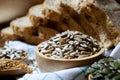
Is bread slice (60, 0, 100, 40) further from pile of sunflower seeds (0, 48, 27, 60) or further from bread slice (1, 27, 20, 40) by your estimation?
bread slice (1, 27, 20, 40)

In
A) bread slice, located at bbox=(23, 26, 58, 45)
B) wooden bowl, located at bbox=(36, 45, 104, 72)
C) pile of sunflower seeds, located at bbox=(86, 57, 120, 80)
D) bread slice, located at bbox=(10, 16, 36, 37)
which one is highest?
bread slice, located at bbox=(10, 16, 36, 37)

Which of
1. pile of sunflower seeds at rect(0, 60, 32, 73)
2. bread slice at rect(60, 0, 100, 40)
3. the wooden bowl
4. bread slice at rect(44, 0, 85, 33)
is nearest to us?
the wooden bowl

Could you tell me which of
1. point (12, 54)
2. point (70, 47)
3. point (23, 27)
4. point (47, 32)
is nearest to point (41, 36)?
point (47, 32)

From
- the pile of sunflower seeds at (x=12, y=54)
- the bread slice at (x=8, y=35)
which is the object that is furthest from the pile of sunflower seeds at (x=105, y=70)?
the bread slice at (x=8, y=35)

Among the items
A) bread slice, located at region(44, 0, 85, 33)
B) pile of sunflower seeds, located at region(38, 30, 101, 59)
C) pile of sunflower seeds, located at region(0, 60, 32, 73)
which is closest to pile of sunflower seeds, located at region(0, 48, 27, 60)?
pile of sunflower seeds, located at region(0, 60, 32, 73)

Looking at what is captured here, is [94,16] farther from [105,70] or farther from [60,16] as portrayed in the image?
[105,70]

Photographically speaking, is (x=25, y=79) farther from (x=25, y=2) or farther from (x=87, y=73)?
(x=25, y=2)
